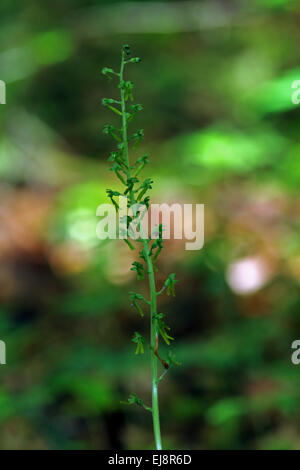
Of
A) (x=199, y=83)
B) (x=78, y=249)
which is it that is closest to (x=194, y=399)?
(x=78, y=249)

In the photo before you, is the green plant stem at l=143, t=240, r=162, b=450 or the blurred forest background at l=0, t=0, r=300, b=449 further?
the blurred forest background at l=0, t=0, r=300, b=449

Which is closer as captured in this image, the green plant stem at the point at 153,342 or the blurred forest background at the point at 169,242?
the green plant stem at the point at 153,342

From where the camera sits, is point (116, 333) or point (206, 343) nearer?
point (206, 343)

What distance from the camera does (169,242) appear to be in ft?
13.0

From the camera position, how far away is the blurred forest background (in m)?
2.65

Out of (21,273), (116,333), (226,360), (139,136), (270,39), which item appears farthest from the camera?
(270,39)

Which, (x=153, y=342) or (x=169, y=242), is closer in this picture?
(x=153, y=342)

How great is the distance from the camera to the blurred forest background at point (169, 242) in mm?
2646

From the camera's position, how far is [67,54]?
7016 millimetres

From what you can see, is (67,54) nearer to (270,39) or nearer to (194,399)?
(270,39)

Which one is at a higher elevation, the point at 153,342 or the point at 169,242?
the point at 169,242

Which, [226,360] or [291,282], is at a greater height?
Result: [291,282]

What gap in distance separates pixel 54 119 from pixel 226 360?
16.8 feet

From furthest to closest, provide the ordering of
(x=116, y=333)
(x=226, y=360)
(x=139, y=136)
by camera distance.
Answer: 1. (x=116, y=333)
2. (x=226, y=360)
3. (x=139, y=136)
